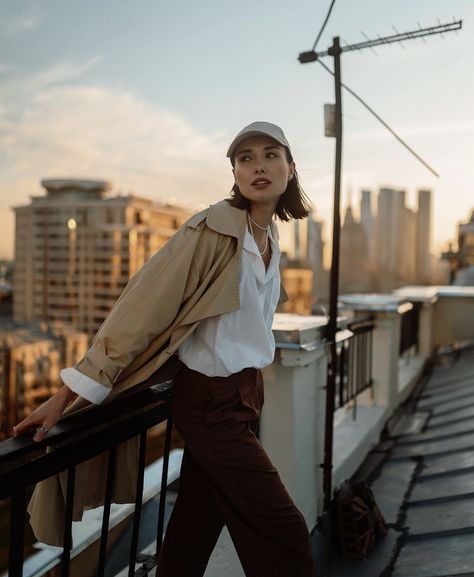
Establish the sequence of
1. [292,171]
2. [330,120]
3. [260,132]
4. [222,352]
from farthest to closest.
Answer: [330,120]
[292,171]
[260,132]
[222,352]

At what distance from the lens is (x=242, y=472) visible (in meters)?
1.59

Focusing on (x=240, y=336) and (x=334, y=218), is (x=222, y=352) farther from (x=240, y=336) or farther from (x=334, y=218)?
(x=334, y=218)

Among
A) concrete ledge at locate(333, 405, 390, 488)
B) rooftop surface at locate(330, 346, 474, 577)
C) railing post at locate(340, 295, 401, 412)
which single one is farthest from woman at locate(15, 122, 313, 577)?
railing post at locate(340, 295, 401, 412)

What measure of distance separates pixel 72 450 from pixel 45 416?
0.51 ft

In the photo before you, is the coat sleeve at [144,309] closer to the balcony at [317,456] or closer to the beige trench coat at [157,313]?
the beige trench coat at [157,313]

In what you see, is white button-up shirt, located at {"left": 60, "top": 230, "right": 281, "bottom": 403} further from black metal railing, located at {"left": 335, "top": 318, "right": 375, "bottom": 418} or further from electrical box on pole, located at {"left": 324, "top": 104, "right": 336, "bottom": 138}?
black metal railing, located at {"left": 335, "top": 318, "right": 375, "bottom": 418}

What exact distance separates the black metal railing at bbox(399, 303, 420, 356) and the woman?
5.53 meters

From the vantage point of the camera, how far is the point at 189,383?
5.51ft

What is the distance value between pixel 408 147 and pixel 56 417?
2.46 meters

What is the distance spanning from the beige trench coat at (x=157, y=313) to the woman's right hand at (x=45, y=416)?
0.30 feet

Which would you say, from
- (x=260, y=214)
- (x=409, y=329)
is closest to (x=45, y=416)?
(x=260, y=214)

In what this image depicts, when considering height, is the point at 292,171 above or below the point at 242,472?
above

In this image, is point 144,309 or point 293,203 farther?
point 293,203

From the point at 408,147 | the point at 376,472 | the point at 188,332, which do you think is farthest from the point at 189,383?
the point at 376,472
